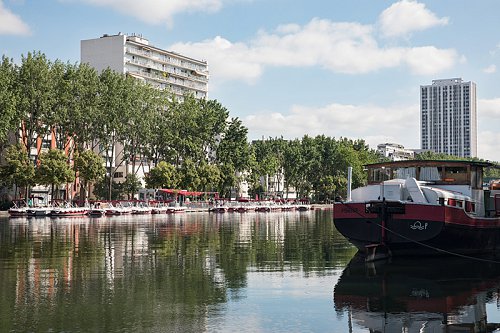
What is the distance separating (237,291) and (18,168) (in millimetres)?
70462

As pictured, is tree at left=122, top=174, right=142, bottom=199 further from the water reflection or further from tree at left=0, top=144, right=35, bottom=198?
the water reflection

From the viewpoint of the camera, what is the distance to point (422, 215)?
3028 centimetres

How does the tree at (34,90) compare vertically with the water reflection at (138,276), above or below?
above

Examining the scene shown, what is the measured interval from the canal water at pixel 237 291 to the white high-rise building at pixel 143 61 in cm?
12132

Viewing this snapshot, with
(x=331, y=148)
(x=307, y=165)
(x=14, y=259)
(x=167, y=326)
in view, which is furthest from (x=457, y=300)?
(x=331, y=148)

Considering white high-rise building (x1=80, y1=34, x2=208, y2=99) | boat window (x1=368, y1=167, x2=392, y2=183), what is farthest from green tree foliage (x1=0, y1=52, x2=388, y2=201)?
boat window (x1=368, y1=167, x2=392, y2=183)

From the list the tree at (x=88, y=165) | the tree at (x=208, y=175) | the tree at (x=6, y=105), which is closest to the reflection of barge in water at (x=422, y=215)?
the tree at (x=6, y=105)

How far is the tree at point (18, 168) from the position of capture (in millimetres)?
85250

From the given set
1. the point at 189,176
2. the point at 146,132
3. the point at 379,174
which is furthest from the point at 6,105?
the point at 379,174

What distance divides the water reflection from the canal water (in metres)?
0.04

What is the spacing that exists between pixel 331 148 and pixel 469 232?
144 m

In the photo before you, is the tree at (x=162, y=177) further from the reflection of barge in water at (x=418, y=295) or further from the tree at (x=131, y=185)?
the reflection of barge in water at (x=418, y=295)

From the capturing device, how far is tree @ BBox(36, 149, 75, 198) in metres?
87.0

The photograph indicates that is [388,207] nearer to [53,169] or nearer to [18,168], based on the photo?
[53,169]
